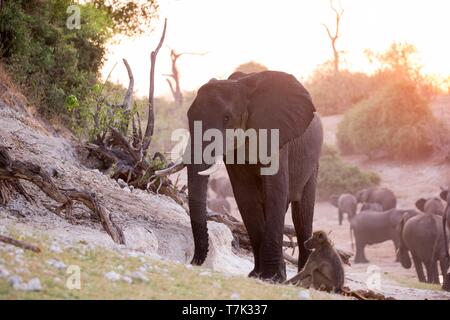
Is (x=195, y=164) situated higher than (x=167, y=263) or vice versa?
(x=195, y=164)

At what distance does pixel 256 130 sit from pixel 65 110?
27.9ft

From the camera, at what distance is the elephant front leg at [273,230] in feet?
30.0

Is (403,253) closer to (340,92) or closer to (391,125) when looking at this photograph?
(391,125)

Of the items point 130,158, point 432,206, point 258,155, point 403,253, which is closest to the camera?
point 258,155

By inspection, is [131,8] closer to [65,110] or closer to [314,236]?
[65,110]

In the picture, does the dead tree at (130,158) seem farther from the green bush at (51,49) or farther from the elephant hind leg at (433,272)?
the elephant hind leg at (433,272)

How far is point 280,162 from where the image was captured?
30.8 feet

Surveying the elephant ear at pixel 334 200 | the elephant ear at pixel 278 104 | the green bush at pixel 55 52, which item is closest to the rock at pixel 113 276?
the elephant ear at pixel 278 104

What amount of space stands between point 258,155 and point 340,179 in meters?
24.7

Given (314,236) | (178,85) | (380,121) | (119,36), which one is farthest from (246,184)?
(178,85)

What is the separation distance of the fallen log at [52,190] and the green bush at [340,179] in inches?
922

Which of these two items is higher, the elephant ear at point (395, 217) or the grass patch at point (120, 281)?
the grass patch at point (120, 281)

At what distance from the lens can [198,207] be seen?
8820 millimetres

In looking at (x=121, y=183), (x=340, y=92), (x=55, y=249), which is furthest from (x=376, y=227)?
(x=340, y=92)
